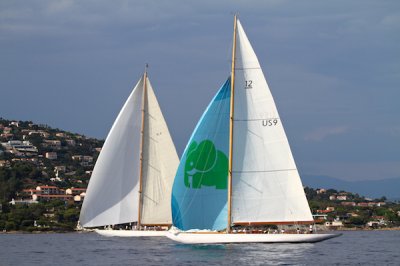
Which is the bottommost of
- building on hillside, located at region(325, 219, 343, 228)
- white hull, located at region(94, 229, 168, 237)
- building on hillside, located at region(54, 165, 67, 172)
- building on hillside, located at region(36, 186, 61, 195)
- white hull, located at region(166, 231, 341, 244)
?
white hull, located at region(166, 231, 341, 244)

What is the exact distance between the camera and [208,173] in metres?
56.5

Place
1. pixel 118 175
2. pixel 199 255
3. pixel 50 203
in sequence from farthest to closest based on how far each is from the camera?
pixel 50 203 → pixel 118 175 → pixel 199 255

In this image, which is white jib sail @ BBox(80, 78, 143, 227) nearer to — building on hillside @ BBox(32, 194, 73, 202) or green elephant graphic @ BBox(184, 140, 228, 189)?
green elephant graphic @ BBox(184, 140, 228, 189)

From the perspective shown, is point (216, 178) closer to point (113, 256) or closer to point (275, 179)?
point (275, 179)

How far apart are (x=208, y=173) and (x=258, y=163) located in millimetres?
3110

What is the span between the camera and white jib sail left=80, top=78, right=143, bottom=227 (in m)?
72.6

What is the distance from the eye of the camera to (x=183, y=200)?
56625mm

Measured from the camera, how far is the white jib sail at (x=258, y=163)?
2180 inches

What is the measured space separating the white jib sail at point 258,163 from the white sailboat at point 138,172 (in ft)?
63.9

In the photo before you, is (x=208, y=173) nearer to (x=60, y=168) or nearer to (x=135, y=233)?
(x=135, y=233)

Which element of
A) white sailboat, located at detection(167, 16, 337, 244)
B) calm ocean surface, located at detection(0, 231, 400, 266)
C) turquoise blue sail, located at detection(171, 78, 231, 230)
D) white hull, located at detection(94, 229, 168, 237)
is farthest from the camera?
white hull, located at detection(94, 229, 168, 237)

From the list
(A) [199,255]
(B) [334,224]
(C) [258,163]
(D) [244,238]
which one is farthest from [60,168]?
(A) [199,255]

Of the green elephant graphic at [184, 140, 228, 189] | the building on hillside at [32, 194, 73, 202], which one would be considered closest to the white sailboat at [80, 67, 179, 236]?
the green elephant graphic at [184, 140, 228, 189]

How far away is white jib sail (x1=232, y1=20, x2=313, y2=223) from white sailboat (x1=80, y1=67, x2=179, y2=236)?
19.5 metres
